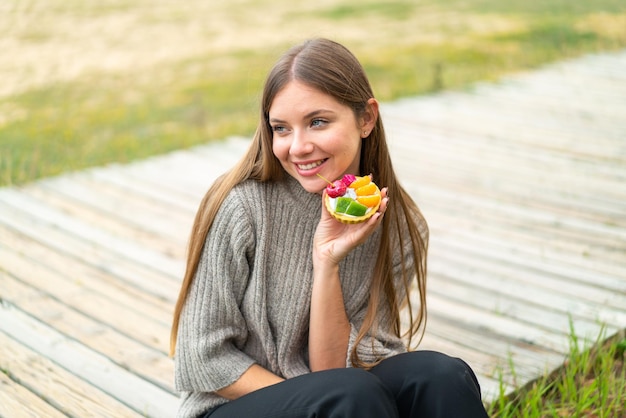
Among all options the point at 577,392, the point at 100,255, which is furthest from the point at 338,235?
the point at 100,255

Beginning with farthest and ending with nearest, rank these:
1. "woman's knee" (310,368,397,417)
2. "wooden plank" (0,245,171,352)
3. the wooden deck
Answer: "wooden plank" (0,245,171,352), the wooden deck, "woman's knee" (310,368,397,417)

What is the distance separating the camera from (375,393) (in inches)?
86.4

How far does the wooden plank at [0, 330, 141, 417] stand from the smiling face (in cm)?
115

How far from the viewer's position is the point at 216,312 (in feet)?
7.82

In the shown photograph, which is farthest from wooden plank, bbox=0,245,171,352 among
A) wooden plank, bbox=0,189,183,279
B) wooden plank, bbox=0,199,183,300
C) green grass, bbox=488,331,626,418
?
green grass, bbox=488,331,626,418

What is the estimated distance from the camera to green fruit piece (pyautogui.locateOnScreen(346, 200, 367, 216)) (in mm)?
2307

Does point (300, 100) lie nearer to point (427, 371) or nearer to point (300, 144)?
point (300, 144)

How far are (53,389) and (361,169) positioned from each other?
1400 mm

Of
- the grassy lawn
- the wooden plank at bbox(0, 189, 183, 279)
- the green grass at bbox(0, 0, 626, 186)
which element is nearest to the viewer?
the wooden plank at bbox(0, 189, 183, 279)

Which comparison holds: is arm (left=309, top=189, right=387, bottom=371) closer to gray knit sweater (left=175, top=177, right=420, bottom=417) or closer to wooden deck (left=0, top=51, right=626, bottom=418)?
gray knit sweater (left=175, top=177, right=420, bottom=417)

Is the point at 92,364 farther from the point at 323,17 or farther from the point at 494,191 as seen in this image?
the point at 323,17

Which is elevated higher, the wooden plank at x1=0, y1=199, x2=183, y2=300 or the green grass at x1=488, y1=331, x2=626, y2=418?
the green grass at x1=488, y1=331, x2=626, y2=418

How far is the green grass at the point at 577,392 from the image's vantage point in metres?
2.94

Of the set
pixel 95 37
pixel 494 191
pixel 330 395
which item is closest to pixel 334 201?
→ pixel 330 395
